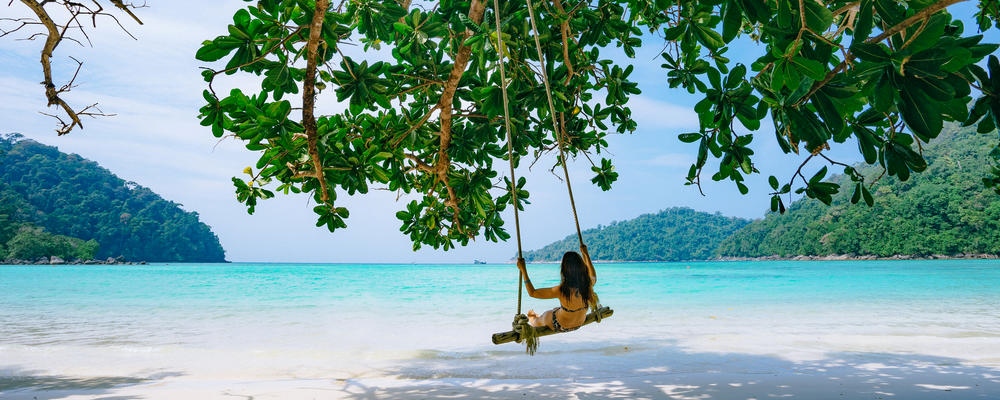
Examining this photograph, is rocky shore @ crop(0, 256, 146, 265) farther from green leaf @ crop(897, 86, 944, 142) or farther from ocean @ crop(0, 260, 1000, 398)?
green leaf @ crop(897, 86, 944, 142)

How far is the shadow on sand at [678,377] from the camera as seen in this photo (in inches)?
174

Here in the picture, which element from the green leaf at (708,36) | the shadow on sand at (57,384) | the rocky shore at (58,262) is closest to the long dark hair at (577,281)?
the green leaf at (708,36)

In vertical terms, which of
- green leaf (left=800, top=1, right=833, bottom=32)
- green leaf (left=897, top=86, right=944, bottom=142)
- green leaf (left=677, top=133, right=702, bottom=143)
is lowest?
green leaf (left=897, top=86, right=944, bottom=142)

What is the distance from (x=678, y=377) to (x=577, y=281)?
2.25 m

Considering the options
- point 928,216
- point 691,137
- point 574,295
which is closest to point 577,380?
point 574,295

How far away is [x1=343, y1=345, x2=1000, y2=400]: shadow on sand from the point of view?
4.42 m

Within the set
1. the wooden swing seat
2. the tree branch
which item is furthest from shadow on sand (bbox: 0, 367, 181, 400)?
the wooden swing seat

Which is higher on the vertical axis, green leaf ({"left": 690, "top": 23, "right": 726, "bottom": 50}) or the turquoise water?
green leaf ({"left": 690, "top": 23, "right": 726, "bottom": 50})

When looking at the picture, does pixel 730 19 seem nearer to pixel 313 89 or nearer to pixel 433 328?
pixel 313 89

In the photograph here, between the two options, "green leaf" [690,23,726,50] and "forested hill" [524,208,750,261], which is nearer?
"green leaf" [690,23,726,50]

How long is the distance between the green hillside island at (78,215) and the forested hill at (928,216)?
226 ft

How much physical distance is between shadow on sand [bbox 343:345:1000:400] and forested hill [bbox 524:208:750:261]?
79.8 meters

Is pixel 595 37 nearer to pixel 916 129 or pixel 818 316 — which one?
pixel 916 129

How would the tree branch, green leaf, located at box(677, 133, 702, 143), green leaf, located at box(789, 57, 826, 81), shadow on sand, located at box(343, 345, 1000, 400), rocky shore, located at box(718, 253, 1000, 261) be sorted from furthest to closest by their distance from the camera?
rocky shore, located at box(718, 253, 1000, 261) < shadow on sand, located at box(343, 345, 1000, 400) < the tree branch < green leaf, located at box(677, 133, 702, 143) < green leaf, located at box(789, 57, 826, 81)
